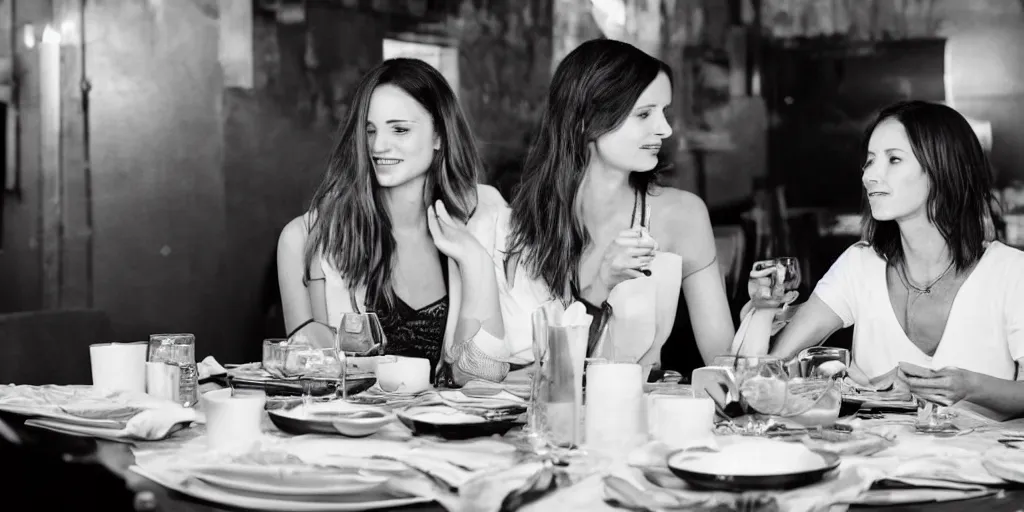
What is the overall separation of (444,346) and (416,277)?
0.27m

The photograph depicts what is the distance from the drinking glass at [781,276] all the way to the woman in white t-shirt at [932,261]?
1.99ft

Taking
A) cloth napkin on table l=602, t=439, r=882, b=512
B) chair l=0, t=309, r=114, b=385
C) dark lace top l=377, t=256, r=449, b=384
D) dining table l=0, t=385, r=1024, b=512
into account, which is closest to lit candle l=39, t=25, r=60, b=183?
chair l=0, t=309, r=114, b=385

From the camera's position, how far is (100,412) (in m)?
1.73

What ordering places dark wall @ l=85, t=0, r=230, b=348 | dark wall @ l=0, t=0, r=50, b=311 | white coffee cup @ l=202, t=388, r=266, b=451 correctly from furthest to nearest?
dark wall @ l=85, t=0, r=230, b=348
dark wall @ l=0, t=0, r=50, b=311
white coffee cup @ l=202, t=388, r=266, b=451

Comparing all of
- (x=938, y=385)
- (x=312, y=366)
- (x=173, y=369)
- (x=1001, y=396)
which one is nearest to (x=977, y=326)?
(x=1001, y=396)

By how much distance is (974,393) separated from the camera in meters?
1.84

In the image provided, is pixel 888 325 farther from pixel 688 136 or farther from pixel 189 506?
pixel 189 506

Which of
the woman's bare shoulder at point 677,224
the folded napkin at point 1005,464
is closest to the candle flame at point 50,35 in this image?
the woman's bare shoulder at point 677,224

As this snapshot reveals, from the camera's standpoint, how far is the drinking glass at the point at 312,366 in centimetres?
191

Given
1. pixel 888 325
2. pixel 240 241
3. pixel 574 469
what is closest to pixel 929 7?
pixel 888 325

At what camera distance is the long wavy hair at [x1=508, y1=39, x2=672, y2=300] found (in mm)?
2883

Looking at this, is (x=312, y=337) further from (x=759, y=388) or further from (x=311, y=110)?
(x=311, y=110)

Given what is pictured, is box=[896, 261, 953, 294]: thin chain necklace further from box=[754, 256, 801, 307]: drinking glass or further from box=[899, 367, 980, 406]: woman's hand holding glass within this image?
box=[899, 367, 980, 406]: woman's hand holding glass

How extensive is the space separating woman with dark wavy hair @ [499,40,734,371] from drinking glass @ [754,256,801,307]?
0.71 metres
